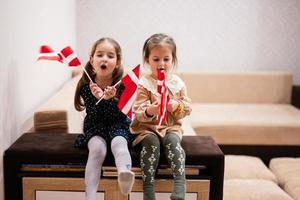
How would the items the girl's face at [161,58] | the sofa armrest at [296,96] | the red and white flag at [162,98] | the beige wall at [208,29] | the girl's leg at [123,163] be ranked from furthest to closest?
the beige wall at [208,29] < the sofa armrest at [296,96] < the girl's face at [161,58] < the red and white flag at [162,98] < the girl's leg at [123,163]

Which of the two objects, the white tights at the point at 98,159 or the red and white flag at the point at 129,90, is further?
the red and white flag at the point at 129,90

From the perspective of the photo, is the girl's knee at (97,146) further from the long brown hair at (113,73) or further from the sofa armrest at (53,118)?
the sofa armrest at (53,118)

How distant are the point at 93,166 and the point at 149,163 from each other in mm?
238

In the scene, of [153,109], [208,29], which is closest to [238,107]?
[208,29]

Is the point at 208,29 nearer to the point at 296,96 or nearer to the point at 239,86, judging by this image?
the point at 239,86

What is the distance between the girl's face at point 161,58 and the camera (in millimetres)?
1980

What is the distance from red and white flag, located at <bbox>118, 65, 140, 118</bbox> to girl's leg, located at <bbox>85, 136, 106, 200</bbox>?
0.19m

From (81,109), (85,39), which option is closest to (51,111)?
(81,109)

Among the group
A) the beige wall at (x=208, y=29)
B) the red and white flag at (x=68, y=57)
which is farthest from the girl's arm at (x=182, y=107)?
the beige wall at (x=208, y=29)

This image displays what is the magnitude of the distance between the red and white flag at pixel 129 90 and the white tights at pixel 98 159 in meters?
0.14

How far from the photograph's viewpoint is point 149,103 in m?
2.04

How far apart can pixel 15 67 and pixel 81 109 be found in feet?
1.29

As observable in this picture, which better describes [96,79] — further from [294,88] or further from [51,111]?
[294,88]

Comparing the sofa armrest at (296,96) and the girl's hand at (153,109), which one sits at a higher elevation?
the girl's hand at (153,109)
